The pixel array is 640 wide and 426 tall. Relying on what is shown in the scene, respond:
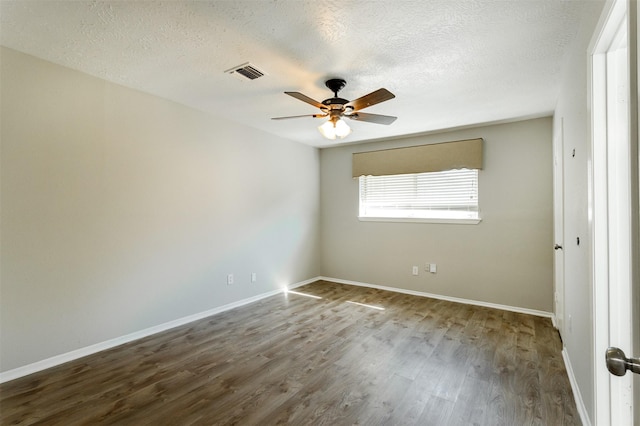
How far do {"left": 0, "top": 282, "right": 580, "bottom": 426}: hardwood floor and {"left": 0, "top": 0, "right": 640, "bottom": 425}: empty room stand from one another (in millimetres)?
22

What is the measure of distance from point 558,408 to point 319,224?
4112 millimetres

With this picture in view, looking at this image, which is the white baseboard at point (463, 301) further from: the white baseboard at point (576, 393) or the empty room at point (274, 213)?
the white baseboard at point (576, 393)

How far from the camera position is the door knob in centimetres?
64

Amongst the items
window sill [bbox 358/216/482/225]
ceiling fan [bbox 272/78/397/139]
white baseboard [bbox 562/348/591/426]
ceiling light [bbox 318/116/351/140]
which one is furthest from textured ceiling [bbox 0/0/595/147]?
white baseboard [bbox 562/348/591/426]

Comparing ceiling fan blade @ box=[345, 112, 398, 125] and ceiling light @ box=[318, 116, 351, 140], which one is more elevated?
ceiling fan blade @ box=[345, 112, 398, 125]

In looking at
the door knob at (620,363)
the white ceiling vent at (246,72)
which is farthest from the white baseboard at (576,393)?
the white ceiling vent at (246,72)

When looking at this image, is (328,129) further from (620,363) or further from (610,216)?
(620,363)

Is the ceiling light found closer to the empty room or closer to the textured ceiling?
the empty room

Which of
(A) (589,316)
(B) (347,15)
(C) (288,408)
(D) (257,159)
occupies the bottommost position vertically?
(C) (288,408)

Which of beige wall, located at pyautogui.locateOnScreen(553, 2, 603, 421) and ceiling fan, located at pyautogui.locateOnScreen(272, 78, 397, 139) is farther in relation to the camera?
ceiling fan, located at pyautogui.locateOnScreen(272, 78, 397, 139)

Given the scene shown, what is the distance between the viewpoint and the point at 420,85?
2.80m

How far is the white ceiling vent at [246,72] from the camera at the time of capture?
2.45 m

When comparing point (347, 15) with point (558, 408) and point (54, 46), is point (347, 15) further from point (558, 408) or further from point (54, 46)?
point (558, 408)

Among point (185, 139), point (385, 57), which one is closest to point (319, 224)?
point (185, 139)
